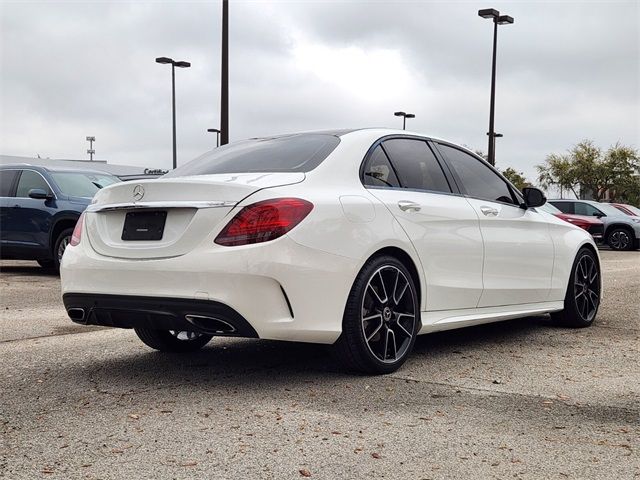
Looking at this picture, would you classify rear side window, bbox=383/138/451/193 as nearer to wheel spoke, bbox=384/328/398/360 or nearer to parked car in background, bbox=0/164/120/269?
wheel spoke, bbox=384/328/398/360

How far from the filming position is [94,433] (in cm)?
376

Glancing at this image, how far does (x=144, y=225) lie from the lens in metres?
4.73

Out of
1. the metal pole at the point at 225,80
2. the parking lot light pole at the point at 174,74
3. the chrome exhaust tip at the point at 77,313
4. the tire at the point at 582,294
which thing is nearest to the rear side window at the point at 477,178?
the tire at the point at 582,294

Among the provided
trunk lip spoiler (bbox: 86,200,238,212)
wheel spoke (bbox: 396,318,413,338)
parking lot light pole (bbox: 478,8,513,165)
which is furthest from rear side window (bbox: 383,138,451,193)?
parking lot light pole (bbox: 478,8,513,165)

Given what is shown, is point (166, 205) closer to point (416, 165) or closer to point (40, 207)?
point (416, 165)

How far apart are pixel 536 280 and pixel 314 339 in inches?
104

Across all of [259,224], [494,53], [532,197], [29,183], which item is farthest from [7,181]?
[494,53]

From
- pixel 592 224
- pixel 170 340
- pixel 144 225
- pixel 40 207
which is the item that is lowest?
pixel 592 224

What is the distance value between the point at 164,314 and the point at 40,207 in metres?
8.41

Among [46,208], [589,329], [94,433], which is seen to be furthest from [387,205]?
[46,208]

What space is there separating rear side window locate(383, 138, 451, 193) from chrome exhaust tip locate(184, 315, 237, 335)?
1646 millimetres

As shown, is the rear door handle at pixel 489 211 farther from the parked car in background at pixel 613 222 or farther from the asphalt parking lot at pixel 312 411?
the parked car in background at pixel 613 222

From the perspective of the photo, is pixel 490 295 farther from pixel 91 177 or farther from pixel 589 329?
pixel 91 177

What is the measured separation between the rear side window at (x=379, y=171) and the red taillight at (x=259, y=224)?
81 cm
